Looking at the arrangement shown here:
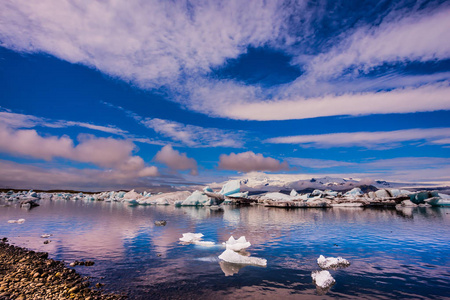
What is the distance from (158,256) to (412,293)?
12277mm

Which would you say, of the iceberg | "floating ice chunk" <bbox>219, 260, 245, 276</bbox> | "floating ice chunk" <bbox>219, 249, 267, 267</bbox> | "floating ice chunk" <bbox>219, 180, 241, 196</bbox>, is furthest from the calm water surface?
"floating ice chunk" <bbox>219, 180, 241, 196</bbox>

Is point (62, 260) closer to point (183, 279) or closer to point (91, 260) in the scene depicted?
point (91, 260)

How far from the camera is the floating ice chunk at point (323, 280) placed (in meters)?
9.62

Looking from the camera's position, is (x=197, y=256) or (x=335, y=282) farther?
(x=197, y=256)

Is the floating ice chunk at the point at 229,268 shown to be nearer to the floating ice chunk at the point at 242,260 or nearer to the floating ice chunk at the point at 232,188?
the floating ice chunk at the point at 242,260

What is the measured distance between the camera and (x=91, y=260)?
42.9 ft

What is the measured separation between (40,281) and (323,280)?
11.2 m

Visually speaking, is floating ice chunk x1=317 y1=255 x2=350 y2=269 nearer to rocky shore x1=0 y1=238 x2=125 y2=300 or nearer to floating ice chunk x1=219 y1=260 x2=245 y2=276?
floating ice chunk x1=219 y1=260 x2=245 y2=276

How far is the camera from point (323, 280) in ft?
32.1

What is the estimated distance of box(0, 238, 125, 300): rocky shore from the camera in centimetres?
822

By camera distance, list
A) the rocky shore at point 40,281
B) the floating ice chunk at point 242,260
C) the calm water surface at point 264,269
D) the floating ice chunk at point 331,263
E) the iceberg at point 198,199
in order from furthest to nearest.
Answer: the iceberg at point 198,199, the floating ice chunk at point 242,260, the floating ice chunk at point 331,263, the calm water surface at point 264,269, the rocky shore at point 40,281

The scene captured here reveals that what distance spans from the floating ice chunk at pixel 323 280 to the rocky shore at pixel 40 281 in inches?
297

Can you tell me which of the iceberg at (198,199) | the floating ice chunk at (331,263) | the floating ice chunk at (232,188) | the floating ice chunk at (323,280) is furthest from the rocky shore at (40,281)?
the floating ice chunk at (232,188)

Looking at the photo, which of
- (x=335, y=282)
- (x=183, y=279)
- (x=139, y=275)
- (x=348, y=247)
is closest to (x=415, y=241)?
(x=348, y=247)
